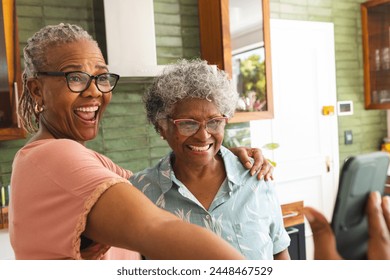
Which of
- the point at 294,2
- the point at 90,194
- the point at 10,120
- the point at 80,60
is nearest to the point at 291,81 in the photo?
the point at 294,2

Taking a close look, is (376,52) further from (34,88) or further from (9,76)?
(34,88)

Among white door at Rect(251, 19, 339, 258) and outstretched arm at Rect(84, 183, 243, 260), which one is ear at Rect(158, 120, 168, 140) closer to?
outstretched arm at Rect(84, 183, 243, 260)

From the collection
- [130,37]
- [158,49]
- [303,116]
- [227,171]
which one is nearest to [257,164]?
[227,171]

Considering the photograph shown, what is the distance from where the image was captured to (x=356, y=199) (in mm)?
428

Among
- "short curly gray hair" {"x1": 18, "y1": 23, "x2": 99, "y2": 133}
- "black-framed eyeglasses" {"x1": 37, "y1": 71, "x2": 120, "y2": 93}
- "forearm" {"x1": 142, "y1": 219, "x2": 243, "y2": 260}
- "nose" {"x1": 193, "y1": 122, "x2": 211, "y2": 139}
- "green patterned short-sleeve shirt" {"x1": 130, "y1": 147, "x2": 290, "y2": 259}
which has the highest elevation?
"short curly gray hair" {"x1": 18, "y1": 23, "x2": 99, "y2": 133}

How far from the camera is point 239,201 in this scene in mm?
902

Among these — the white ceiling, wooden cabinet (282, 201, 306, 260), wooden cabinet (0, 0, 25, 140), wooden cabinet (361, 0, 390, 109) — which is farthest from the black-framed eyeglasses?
wooden cabinet (361, 0, 390, 109)

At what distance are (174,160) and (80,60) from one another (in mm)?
464

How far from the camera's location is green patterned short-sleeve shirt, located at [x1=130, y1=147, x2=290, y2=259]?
0.87m

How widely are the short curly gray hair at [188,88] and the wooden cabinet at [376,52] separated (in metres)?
2.08

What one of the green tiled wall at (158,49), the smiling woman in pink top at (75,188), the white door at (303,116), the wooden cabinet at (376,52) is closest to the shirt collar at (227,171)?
the smiling woman in pink top at (75,188)

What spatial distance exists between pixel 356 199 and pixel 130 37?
57.4 inches

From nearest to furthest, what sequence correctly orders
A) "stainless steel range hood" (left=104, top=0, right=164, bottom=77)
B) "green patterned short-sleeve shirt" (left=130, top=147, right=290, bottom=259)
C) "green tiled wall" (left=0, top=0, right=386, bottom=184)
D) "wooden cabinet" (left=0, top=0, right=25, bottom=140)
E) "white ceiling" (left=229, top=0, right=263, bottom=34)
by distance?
"green patterned short-sleeve shirt" (left=130, top=147, right=290, bottom=259)
"wooden cabinet" (left=0, top=0, right=25, bottom=140)
"stainless steel range hood" (left=104, top=0, right=164, bottom=77)
"green tiled wall" (left=0, top=0, right=386, bottom=184)
"white ceiling" (left=229, top=0, right=263, bottom=34)

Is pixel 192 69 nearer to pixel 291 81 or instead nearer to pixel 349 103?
pixel 291 81
